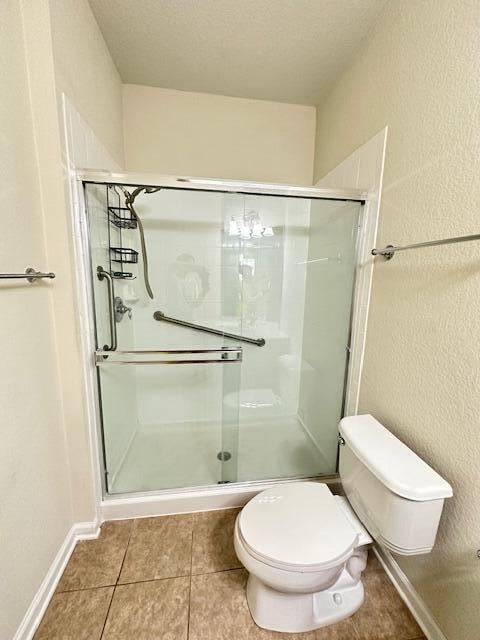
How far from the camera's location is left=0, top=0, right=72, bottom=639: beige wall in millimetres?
887

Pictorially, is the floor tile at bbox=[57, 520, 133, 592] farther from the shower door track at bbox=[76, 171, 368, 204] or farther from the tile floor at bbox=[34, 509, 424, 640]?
the shower door track at bbox=[76, 171, 368, 204]

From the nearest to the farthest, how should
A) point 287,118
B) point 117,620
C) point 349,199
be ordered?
point 117,620 → point 349,199 → point 287,118

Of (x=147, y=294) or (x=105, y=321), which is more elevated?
(x=147, y=294)

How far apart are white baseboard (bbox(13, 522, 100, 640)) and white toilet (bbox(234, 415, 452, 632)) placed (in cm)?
78

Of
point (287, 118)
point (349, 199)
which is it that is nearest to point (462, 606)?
point (349, 199)

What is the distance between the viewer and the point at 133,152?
76.7 inches

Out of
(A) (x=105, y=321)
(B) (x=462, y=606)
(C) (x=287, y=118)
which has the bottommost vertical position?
(B) (x=462, y=606)

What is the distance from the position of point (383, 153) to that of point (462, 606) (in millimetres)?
1731

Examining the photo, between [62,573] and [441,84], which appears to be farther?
[62,573]

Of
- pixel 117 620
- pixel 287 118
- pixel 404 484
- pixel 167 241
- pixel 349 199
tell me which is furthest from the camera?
pixel 287 118

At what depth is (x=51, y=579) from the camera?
113cm

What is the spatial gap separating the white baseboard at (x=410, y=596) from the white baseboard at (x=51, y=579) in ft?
4.51

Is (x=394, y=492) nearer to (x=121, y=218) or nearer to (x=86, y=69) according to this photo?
(x=121, y=218)

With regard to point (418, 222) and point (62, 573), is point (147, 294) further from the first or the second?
point (418, 222)
